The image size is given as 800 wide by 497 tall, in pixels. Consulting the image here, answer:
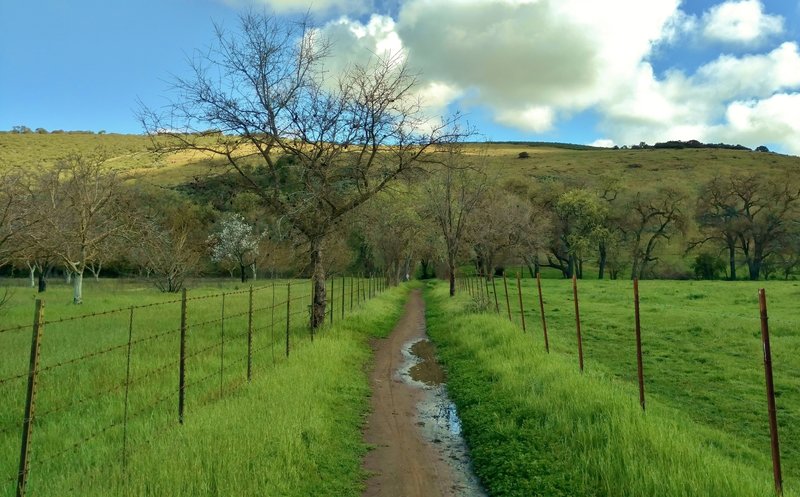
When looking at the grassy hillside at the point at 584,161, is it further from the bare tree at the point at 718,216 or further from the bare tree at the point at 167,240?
the bare tree at the point at 167,240

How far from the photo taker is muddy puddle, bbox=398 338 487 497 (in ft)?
20.8

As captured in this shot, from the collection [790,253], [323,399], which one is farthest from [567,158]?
[323,399]

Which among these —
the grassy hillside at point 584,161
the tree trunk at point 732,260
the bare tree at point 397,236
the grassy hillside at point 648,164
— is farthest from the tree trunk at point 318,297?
the grassy hillside at point 648,164

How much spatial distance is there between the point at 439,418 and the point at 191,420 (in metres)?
4.15

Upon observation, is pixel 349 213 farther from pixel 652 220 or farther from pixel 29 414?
pixel 652 220

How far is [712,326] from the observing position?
1758cm

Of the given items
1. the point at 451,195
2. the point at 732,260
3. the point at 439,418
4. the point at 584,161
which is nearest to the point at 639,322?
the point at 439,418

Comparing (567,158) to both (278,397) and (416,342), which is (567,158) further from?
(278,397)

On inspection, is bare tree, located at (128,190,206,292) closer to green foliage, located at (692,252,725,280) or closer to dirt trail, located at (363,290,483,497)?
dirt trail, located at (363,290,483,497)

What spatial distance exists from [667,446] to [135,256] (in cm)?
4948

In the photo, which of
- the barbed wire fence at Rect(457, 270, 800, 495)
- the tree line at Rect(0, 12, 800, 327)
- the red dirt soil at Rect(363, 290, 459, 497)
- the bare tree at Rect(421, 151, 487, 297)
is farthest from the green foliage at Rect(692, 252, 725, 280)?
the red dirt soil at Rect(363, 290, 459, 497)

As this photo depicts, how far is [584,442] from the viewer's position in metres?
6.45

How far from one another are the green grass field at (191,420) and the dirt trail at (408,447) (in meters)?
0.32

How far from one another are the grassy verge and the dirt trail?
1.15 feet
